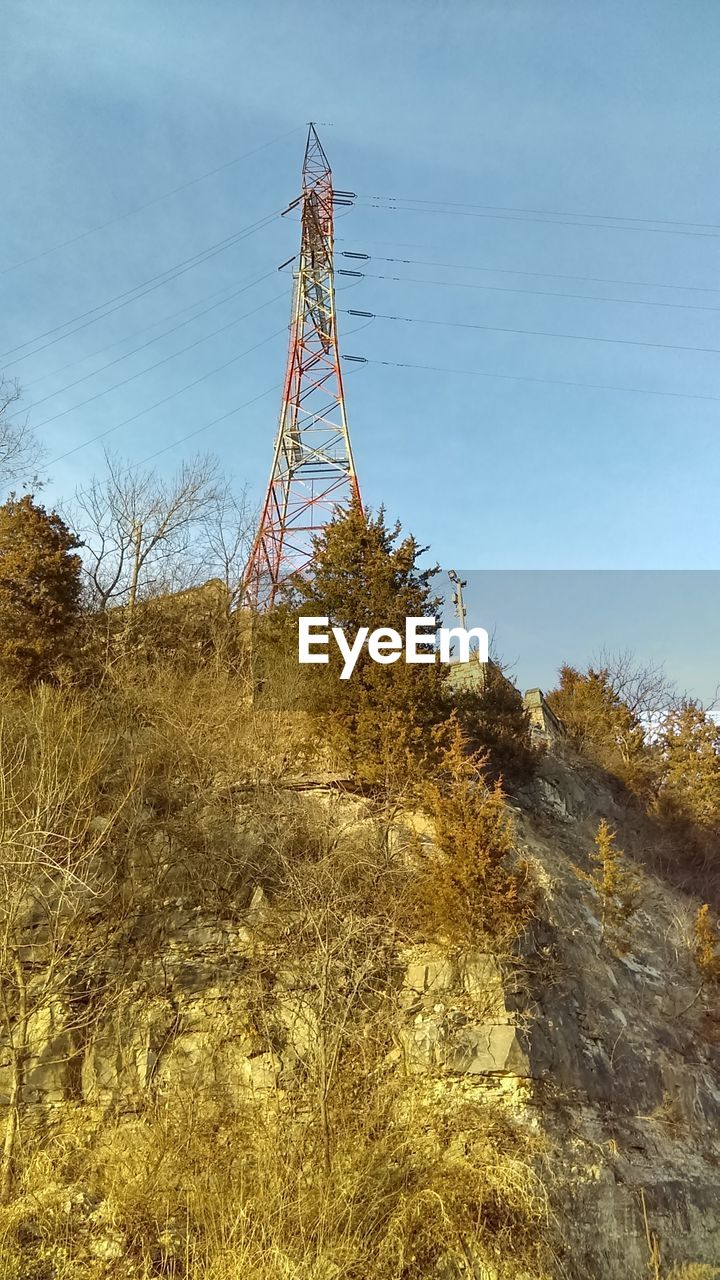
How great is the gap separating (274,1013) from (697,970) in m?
7.14

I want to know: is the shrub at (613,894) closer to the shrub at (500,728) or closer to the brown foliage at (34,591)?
the shrub at (500,728)

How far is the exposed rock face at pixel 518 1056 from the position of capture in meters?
7.31

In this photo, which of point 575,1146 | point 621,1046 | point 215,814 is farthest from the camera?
point 215,814

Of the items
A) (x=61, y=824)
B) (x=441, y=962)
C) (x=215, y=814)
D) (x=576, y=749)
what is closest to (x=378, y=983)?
(x=441, y=962)

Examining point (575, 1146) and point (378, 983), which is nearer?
point (575, 1146)

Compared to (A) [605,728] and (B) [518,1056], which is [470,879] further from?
(A) [605,728]

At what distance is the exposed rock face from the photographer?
731 cm

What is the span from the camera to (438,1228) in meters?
6.23

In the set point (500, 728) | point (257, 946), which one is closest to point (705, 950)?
point (500, 728)

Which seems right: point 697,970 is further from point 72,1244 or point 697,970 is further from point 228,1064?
point 72,1244

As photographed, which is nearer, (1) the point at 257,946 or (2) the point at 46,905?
(2) the point at 46,905

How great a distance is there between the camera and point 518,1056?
7559 millimetres

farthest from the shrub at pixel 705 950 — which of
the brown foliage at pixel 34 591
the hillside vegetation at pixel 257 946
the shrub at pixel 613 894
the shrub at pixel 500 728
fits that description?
the brown foliage at pixel 34 591

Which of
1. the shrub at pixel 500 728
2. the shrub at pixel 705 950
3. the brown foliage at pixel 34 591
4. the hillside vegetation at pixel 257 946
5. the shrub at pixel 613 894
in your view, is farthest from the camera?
the shrub at pixel 500 728
